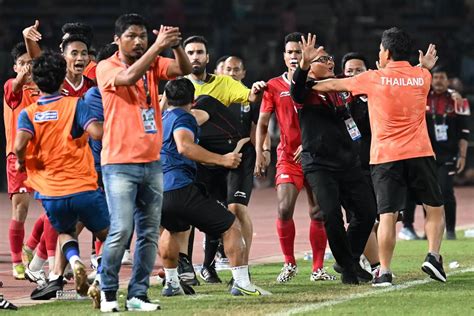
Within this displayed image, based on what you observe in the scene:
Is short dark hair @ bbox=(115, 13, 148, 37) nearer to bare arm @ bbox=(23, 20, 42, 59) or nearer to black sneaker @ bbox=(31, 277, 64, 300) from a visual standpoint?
bare arm @ bbox=(23, 20, 42, 59)

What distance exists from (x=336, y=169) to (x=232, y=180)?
1.18 metres

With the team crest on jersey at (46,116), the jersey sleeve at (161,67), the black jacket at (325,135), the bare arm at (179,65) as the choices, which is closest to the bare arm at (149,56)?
the bare arm at (179,65)

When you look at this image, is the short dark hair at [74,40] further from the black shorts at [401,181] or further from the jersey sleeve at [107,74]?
the black shorts at [401,181]

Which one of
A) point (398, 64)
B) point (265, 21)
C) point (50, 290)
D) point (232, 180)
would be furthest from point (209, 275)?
point (265, 21)

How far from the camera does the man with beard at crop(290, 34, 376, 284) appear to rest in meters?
12.0

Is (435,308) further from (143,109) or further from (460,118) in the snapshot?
(460,118)

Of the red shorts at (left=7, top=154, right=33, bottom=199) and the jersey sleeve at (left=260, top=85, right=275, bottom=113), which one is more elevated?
the jersey sleeve at (left=260, top=85, right=275, bottom=113)

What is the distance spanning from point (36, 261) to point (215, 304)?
2.55 m

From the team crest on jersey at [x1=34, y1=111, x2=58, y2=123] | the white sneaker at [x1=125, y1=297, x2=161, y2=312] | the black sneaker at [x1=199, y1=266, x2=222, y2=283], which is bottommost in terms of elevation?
the black sneaker at [x1=199, y1=266, x2=222, y2=283]

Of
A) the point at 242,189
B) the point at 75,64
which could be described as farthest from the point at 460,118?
the point at 75,64

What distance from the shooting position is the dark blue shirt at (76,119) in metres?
10.2

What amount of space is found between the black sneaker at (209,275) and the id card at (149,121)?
9.66 ft

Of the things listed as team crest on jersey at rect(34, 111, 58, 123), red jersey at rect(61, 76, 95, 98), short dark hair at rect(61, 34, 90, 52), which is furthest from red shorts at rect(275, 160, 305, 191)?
team crest on jersey at rect(34, 111, 58, 123)

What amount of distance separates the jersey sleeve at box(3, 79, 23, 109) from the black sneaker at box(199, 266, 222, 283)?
7.92 ft
